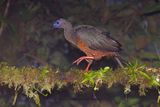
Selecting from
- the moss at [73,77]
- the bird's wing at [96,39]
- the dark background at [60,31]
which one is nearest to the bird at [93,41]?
the bird's wing at [96,39]

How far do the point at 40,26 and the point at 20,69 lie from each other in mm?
2893

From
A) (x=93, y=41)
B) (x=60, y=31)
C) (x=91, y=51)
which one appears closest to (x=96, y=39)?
(x=93, y=41)

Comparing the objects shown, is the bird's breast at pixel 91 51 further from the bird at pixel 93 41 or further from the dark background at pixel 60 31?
the dark background at pixel 60 31

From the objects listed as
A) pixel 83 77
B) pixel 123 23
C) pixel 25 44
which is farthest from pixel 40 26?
pixel 83 77

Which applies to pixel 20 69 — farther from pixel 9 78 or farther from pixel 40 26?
pixel 40 26

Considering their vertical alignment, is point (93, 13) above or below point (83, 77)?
above

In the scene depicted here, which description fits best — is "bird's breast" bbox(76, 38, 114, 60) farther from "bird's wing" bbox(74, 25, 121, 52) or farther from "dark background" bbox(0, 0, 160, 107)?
"dark background" bbox(0, 0, 160, 107)

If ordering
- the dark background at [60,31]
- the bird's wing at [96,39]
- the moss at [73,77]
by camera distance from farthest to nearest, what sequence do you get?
1. the dark background at [60,31]
2. the bird's wing at [96,39]
3. the moss at [73,77]

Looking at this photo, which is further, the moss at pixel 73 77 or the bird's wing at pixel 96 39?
the bird's wing at pixel 96 39

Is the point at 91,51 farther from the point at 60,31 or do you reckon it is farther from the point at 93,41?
the point at 60,31

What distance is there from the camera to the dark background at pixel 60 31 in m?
6.41

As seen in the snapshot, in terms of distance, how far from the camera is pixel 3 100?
5965 millimetres

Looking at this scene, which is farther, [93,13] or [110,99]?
[93,13]

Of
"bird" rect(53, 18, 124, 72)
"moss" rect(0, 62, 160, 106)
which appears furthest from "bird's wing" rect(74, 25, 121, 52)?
"moss" rect(0, 62, 160, 106)
